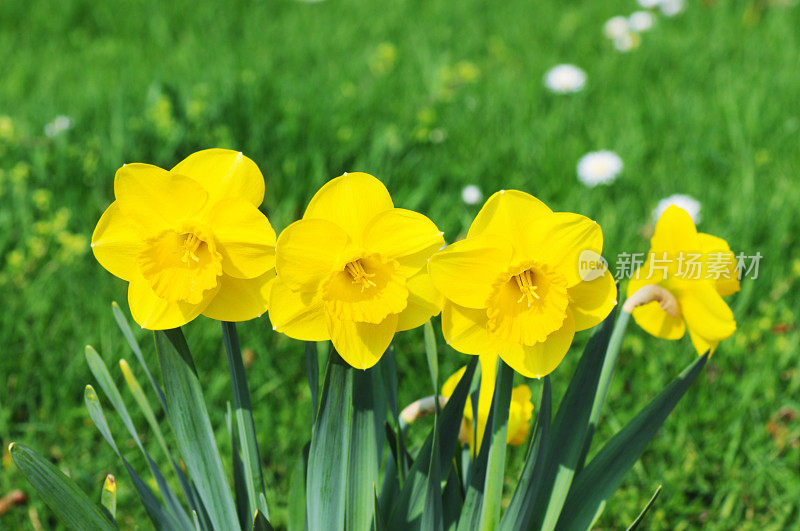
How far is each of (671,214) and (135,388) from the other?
79 centimetres

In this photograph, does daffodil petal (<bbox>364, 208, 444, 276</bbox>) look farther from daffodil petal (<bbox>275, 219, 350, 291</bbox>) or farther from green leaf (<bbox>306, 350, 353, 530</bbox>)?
green leaf (<bbox>306, 350, 353, 530</bbox>)

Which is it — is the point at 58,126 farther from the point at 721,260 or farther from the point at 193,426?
the point at 721,260

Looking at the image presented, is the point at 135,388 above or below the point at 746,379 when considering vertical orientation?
above

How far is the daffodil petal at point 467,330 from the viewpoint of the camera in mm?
873

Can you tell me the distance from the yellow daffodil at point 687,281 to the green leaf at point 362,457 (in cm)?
38

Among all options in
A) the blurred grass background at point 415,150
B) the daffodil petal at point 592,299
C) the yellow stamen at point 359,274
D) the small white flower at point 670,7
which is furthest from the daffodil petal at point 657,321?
the small white flower at point 670,7

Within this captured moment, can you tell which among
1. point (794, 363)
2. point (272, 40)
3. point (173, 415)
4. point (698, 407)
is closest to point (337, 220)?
point (173, 415)

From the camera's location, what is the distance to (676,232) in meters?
0.98

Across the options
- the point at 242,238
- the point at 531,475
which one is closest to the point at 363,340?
the point at 242,238

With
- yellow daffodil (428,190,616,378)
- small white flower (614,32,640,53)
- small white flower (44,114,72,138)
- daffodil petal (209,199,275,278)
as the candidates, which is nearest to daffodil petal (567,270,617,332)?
yellow daffodil (428,190,616,378)

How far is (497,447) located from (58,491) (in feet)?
1.85

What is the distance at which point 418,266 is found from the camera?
0.87 metres

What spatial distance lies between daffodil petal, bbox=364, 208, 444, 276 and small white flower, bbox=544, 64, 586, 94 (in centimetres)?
251

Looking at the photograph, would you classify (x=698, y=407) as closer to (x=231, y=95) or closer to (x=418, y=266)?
(x=418, y=266)
